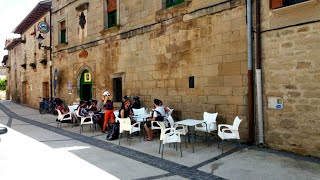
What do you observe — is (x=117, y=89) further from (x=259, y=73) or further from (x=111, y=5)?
(x=259, y=73)

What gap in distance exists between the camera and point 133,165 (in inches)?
211

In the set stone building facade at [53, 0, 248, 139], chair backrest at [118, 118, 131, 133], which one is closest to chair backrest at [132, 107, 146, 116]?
stone building facade at [53, 0, 248, 139]

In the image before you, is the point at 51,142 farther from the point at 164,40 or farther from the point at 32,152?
the point at 164,40

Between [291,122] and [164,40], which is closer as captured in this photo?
[291,122]

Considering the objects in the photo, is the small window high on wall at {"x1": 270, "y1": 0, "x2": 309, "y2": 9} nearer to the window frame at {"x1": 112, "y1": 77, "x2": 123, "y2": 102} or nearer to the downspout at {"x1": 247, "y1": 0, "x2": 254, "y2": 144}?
the downspout at {"x1": 247, "y1": 0, "x2": 254, "y2": 144}

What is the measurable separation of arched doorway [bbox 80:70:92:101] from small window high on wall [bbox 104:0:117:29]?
288 centimetres

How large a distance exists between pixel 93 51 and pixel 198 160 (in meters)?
8.77

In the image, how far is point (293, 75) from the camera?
19.7 ft

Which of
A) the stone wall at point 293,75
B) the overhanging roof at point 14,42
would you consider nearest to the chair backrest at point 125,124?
the stone wall at point 293,75

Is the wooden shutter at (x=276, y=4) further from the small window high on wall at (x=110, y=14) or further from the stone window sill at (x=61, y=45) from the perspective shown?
the stone window sill at (x=61, y=45)

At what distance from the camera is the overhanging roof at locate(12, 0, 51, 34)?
1653 centimetres

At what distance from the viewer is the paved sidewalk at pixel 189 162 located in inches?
187

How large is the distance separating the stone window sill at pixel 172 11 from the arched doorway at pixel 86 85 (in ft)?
18.7

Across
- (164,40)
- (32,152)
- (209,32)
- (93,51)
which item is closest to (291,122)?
(209,32)
